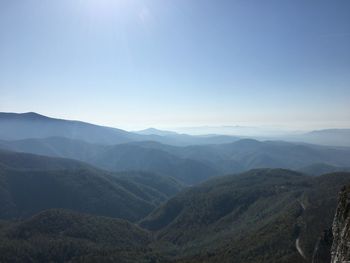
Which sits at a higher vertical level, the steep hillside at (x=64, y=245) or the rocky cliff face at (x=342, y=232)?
the rocky cliff face at (x=342, y=232)

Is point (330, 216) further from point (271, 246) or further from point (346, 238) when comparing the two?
point (346, 238)

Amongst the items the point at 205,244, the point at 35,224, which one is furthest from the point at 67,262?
the point at 205,244

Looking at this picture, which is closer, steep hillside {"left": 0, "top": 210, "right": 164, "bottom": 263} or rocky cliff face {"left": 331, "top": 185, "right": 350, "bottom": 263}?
rocky cliff face {"left": 331, "top": 185, "right": 350, "bottom": 263}

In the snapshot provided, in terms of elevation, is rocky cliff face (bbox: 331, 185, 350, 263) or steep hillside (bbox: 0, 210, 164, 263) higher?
rocky cliff face (bbox: 331, 185, 350, 263)

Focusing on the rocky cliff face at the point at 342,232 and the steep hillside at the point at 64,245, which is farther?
the steep hillside at the point at 64,245

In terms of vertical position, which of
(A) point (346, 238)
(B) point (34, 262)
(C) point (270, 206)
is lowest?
(B) point (34, 262)
